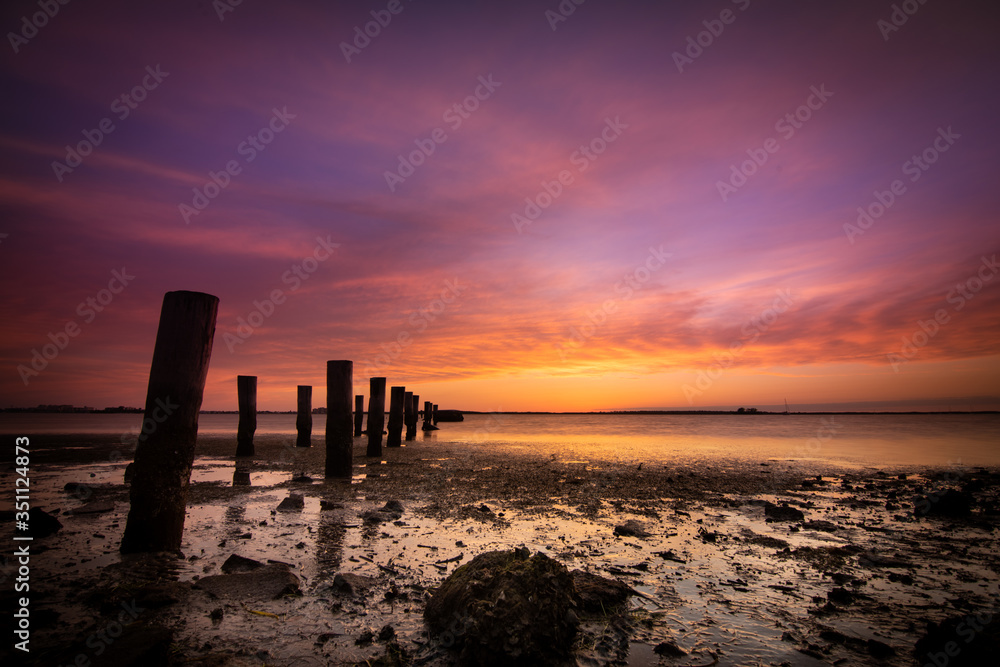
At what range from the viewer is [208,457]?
16141 millimetres

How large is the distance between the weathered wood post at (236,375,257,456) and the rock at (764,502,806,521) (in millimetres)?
15941

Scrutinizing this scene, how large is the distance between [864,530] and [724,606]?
4.37 meters

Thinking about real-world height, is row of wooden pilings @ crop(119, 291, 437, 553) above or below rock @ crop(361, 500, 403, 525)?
above

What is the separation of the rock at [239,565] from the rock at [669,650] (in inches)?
153

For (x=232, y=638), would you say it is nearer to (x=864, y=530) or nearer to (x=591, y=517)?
(x=591, y=517)

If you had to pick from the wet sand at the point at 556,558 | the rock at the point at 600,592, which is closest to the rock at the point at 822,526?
the wet sand at the point at 556,558

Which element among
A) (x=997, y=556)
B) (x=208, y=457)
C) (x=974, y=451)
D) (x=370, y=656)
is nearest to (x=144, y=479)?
(x=370, y=656)

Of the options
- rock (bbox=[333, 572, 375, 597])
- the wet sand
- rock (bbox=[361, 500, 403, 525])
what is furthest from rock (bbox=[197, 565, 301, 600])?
rock (bbox=[361, 500, 403, 525])

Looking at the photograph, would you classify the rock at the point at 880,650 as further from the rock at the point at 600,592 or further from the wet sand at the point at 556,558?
the rock at the point at 600,592

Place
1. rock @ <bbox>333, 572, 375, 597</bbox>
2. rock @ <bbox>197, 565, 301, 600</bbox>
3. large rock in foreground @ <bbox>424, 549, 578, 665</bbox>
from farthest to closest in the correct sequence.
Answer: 1. rock @ <bbox>333, 572, 375, 597</bbox>
2. rock @ <bbox>197, 565, 301, 600</bbox>
3. large rock in foreground @ <bbox>424, 549, 578, 665</bbox>

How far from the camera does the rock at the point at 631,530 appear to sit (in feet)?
20.4

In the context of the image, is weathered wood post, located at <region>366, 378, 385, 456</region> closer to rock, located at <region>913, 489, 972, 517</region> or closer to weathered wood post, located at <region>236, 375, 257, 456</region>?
weathered wood post, located at <region>236, 375, 257, 456</region>

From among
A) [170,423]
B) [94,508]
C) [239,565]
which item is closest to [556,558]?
[239,565]

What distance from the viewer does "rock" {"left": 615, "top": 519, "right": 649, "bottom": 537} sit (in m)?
6.21
